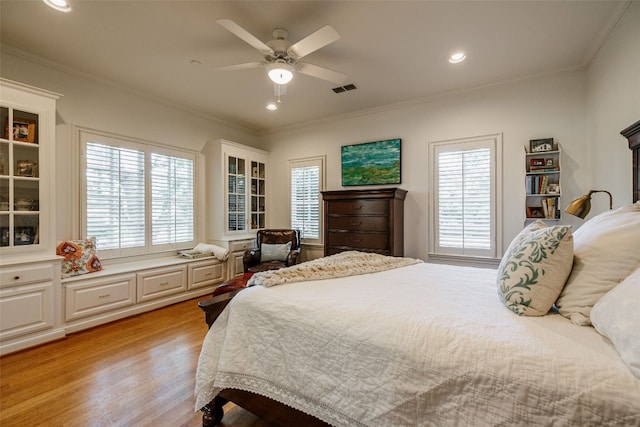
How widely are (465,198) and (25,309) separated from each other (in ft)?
15.7

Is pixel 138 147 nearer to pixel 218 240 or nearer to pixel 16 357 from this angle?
pixel 218 240

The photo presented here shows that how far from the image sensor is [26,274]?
2.56m

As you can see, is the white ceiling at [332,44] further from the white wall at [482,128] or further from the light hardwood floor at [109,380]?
the light hardwood floor at [109,380]

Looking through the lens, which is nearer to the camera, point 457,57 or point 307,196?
point 457,57

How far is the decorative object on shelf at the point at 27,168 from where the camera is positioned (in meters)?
2.65

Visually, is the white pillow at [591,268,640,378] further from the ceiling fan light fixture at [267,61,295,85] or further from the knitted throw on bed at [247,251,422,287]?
the ceiling fan light fixture at [267,61,295,85]

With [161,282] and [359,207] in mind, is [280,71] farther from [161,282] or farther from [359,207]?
[161,282]

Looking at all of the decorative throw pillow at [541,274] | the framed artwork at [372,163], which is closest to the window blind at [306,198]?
the framed artwork at [372,163]

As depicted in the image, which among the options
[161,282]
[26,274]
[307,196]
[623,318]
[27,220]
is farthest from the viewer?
[307,196]

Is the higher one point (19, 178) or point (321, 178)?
point (321, 178)

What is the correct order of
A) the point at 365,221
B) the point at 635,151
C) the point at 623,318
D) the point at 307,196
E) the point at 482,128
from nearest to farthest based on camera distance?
the point at 623,318
the point at 635,151
the point at 482,128
the point at 365,221
the point at 307,196

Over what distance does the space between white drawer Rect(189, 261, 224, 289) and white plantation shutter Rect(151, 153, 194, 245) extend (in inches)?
21.4

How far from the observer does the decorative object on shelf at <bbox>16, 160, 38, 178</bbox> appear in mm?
2650

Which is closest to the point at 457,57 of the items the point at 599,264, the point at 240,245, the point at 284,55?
the point at 284,55
